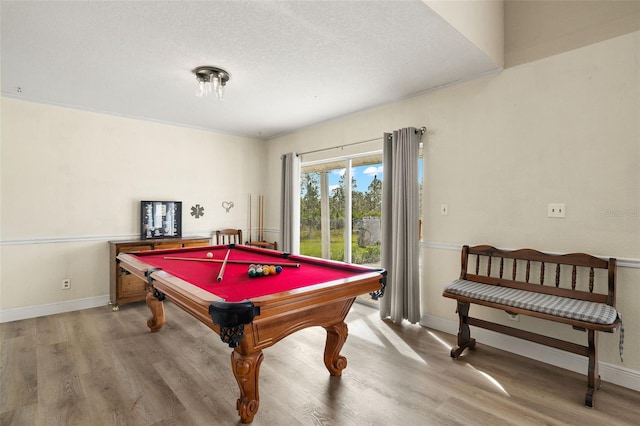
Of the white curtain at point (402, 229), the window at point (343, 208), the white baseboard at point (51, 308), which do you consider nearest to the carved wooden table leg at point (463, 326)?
the white curtain at point (402, 229)

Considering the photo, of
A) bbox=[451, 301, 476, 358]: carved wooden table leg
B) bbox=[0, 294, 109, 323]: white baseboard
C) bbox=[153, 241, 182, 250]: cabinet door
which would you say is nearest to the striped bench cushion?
bbox=[451, 301, 476, 358]: carved wooden table leg

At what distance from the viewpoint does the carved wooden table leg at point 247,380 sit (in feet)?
5.95

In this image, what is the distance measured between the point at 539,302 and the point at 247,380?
2.08 m

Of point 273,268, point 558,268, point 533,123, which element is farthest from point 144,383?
point 533,123

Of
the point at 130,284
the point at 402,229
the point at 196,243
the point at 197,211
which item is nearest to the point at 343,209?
the point at 402,229

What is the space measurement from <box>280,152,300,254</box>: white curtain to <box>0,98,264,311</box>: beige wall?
1.28 meters

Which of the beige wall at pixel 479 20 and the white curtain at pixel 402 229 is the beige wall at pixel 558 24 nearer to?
the beige wall at pixel 479 20

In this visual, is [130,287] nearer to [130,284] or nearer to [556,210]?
[130,284]

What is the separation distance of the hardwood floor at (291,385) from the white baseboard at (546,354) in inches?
3.1

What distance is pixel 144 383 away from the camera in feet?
7.54

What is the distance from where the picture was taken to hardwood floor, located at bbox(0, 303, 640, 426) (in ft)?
6.38

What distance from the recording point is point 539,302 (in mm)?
2326

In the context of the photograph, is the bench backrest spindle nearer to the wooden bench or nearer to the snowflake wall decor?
the wooden bench

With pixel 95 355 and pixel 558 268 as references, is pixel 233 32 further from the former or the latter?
pixel 558 268
